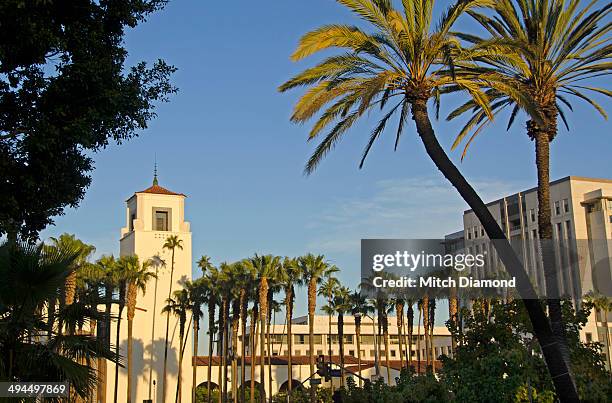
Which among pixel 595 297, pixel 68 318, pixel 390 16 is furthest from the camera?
pixel 595 297

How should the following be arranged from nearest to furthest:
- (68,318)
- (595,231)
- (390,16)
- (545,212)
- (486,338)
Answer: (68,318) < (390,16) < (545,212) < (486,338) < (595,231)

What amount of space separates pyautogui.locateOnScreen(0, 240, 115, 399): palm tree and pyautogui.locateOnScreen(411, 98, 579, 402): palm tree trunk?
9448mm

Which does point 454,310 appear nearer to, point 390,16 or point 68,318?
point 390,16

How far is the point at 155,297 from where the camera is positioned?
75.4 m

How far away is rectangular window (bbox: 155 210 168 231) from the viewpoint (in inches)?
3108

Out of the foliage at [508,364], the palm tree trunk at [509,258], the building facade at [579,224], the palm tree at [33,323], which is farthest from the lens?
the building facade at [579,224]

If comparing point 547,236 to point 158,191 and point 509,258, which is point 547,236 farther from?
point 158,191

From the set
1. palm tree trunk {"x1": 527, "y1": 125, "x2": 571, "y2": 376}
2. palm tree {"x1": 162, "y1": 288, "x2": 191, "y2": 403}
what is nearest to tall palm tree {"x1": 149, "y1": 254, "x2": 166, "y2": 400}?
palm tree {"x1": 162, "y1": 288, "x2": 191, "y2": 403}

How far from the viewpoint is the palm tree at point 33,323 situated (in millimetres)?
11273

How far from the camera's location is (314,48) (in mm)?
17859

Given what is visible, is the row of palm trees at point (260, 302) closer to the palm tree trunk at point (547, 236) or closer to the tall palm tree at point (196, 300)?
the tall palm tree at point (196, 300)

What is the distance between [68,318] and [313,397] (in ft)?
167

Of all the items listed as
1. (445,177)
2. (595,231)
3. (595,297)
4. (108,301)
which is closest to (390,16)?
(445,177)

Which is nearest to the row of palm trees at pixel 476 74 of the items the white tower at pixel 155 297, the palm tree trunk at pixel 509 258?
the palm tree trunk at pixel 509 258
